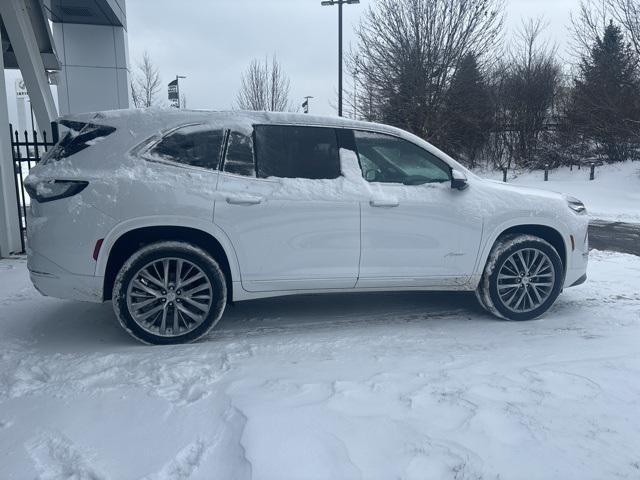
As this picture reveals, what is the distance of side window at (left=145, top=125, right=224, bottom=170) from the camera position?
167 inches

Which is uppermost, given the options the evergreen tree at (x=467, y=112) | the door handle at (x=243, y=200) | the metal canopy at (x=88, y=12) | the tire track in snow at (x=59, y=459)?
the metal canopy at (x=88, y=12)

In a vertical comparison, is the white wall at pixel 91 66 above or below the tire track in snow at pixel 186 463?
above

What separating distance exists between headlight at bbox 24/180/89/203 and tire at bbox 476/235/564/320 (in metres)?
3.45

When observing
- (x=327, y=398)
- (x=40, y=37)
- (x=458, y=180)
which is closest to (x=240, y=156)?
(x=458, y=180)

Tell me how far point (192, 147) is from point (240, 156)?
1.26 feet

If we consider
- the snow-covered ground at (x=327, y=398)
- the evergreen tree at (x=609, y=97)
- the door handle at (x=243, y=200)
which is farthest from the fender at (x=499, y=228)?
the evergreen tree at (x=609, y=97)

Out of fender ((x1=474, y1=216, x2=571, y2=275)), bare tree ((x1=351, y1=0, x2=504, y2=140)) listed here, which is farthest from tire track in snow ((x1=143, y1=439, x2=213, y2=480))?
bare tree ((x1=351, y1=0, x2=504, y2=140))

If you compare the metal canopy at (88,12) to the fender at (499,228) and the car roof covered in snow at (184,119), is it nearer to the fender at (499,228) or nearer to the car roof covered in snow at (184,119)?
the car roof covered in snow at (184,119)

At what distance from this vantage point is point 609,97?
21.6 m

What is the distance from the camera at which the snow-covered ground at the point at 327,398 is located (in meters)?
2.57

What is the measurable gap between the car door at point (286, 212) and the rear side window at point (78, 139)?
0.98 metres

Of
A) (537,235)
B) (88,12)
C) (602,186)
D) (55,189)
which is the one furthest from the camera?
(602,186)

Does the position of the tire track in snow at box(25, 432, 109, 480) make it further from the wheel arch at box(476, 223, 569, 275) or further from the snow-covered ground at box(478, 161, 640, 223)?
the snow-covered ground at box(478, 161, 640, 223)

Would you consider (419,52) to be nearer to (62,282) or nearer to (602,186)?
(602,186)
